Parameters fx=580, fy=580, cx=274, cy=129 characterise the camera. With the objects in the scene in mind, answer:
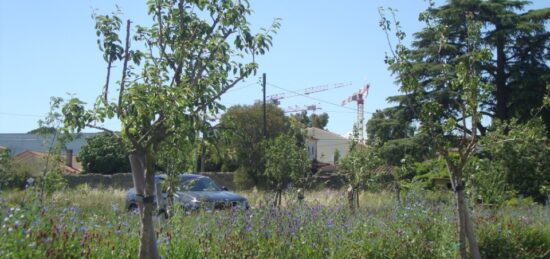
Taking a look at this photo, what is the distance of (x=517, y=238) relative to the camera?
8078 millimetres

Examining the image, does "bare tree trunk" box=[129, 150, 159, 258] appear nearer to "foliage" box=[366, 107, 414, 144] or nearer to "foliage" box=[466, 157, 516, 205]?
"foliage" box=[466, 157, 516, 205]

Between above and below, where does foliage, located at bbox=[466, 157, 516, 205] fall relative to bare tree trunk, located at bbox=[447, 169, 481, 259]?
above

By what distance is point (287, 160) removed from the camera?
16.8 m

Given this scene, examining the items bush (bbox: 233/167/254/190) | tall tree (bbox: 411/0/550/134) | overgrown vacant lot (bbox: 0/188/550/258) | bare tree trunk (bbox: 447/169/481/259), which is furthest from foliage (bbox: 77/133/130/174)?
bare tree trunk (bbox: 447/169/481/259)

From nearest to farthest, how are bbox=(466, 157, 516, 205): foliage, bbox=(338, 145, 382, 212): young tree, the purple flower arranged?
1. the purple flower
2. bbox=(466, 157, 516, 205): foliage
3. bbox=(338, 145, 382, 212): young tree

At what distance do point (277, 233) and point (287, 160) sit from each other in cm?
1006

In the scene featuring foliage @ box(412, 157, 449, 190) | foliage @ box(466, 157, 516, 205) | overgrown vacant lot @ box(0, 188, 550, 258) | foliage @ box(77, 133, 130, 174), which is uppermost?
foliage @ box(77, 133, 130, 174)

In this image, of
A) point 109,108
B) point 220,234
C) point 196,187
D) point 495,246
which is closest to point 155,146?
point 109,108

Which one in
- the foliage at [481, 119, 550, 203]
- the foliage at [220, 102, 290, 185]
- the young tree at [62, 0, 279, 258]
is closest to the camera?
the young tree at [62, 0, 279, 258]

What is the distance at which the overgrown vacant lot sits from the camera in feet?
17.6

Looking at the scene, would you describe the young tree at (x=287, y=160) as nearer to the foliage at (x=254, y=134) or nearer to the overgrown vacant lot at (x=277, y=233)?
the overgrown vacant lot at (x=277, y=233)

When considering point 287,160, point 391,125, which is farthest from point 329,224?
point 391,125

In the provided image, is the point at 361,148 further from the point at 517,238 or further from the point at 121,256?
the point at 121,256

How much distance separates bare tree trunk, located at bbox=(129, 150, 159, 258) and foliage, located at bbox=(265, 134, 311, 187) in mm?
11944
